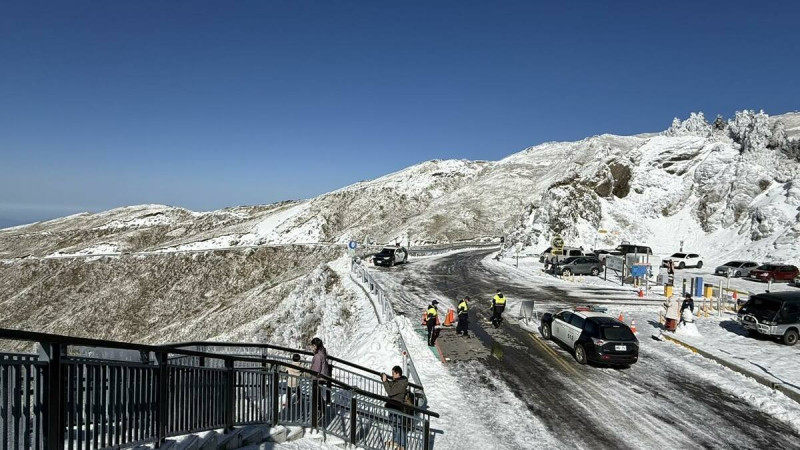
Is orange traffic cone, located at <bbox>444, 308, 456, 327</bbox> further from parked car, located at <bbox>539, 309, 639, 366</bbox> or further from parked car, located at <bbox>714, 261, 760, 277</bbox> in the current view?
parked car, located at <bbox>714, 261, 760, 277</bbox>

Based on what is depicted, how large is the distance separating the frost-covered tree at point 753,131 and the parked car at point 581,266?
3158cm

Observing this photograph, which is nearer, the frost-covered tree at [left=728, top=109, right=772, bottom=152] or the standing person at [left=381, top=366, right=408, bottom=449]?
the standing person at [left=381, top=366, right=408, bottom=449]

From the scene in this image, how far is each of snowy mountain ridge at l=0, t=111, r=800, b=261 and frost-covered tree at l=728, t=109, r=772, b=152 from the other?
0.15 metres

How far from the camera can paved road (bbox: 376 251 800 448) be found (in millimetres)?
12273

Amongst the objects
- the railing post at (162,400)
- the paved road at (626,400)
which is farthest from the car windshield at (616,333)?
the railing post at (162,400)

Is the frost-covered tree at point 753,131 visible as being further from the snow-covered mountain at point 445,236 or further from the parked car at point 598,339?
the parked car at point 598,339

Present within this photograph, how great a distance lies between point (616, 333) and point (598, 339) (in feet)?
2.29

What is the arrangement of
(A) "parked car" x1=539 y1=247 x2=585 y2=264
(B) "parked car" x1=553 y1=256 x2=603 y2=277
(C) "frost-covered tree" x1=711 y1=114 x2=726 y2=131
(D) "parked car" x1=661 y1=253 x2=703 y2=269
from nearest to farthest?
(B) "parked car" x1=553 y1=256 x2=603 y2=277 < (A) "parked car" x1=539 y1=247 x2=585 y2=264 < (D) "parked car" x1=661 y1=253 x2=703 y2=269 < (C) "frost-covered tree" x1=711 y1=114 x2=726 y2=131

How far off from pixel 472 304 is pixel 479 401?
48.6 ft

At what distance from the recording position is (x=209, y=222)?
365ft

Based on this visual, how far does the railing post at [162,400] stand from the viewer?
645 centimetres

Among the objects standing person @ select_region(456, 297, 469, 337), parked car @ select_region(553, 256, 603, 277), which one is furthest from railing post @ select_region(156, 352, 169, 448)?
parked car @ select_region(553, 256, 603, 277)

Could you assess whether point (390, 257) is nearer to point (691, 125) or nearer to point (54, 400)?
point (54, 400)

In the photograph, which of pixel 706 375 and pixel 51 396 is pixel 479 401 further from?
pixel 51 396
